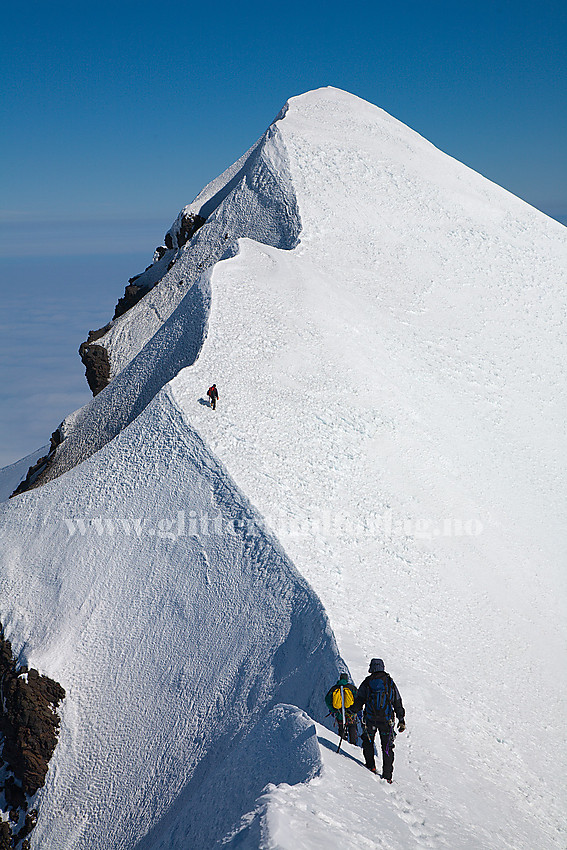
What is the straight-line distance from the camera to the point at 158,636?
62.1 feet

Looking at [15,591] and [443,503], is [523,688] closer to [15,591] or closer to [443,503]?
[443,503]

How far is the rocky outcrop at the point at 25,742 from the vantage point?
17531mm

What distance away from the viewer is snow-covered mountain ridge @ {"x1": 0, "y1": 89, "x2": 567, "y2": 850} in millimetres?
14797

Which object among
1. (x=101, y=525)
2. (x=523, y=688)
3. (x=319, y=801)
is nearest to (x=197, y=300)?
(x=101, y=525)

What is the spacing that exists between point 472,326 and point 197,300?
17.1m

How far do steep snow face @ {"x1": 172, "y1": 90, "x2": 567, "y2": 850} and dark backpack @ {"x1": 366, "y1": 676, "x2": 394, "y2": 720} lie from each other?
248cm

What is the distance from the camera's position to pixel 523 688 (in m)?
18.8

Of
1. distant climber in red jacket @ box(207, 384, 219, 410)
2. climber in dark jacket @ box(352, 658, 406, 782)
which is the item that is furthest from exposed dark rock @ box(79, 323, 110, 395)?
climber in dark jacket @ box(352, 658, 406, 782)

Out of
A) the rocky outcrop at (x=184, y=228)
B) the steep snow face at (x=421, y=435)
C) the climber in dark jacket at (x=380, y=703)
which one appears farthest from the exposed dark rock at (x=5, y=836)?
the rocky outcrop at (x=184, y=228)

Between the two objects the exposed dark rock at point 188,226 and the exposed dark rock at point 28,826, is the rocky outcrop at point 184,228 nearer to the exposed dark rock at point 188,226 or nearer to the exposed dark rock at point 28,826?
the exposed dark rock at point 188,226

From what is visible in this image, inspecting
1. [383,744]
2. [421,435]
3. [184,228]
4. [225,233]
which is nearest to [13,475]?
[184,228]

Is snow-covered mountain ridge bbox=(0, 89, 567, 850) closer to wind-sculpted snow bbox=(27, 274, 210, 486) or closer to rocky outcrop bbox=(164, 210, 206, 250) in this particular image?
wind-sculpted snow bbox=(27, 274, 210, 486)

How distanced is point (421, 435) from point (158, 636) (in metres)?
14.8

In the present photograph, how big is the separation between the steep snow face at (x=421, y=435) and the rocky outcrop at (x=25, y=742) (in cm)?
889
